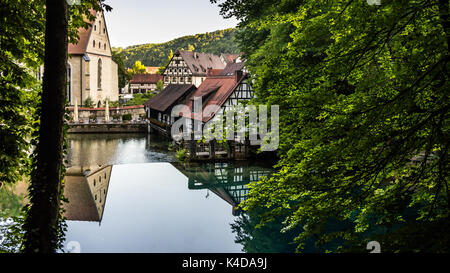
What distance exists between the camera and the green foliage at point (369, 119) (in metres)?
3.59

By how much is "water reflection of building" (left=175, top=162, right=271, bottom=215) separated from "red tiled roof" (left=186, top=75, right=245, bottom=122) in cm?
530

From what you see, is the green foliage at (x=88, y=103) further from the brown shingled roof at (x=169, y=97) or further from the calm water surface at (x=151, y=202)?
the calm water surface at (x=151, y=202)

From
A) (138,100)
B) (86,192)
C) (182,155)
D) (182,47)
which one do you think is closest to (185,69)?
(138,100)

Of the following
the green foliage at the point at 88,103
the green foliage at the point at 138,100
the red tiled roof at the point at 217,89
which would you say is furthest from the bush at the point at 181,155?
the green foliage at the point at 138,100

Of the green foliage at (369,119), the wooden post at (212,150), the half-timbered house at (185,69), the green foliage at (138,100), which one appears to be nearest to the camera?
the green foliage at (369,119)

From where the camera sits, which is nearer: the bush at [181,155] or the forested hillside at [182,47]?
the bush at [181,155]

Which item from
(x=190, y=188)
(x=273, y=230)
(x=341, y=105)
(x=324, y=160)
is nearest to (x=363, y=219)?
(x=324, y=160)

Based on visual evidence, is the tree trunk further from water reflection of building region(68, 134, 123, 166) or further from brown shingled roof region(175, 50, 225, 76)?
brown shingled roof region(175, 50, 225, 76)

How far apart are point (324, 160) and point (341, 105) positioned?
0.73 m

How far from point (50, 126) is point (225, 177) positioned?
14.6 m

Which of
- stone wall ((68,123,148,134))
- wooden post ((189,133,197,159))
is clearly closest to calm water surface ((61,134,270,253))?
wooden post ((189,133,197,159))

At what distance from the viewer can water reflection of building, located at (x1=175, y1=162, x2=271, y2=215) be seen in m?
16.0

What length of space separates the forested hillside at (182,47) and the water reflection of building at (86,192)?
6476cm
